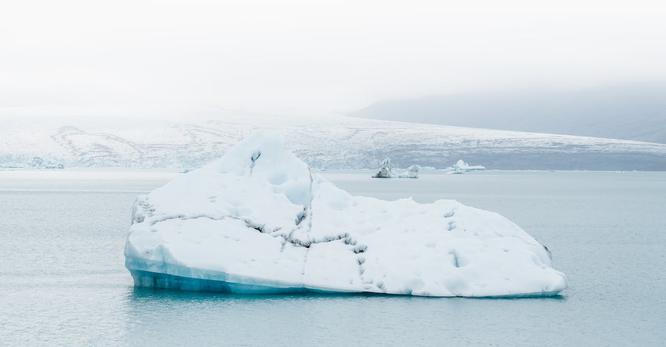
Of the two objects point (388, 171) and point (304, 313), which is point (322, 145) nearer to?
point (388, 171)

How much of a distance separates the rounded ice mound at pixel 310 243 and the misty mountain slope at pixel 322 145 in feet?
264

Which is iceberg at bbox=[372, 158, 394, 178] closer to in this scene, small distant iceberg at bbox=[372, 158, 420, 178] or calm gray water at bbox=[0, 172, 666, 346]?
small distant iceberg at bbox=[372, 158, 420, 178]

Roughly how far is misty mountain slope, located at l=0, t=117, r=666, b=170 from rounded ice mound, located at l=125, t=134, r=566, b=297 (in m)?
80.6

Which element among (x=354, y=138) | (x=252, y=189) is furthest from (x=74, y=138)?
(x=252, y=189)

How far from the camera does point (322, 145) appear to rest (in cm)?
10800

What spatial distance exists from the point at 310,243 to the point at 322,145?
301ft

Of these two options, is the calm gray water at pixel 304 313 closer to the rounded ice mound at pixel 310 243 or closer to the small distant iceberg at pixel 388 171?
the rounded ice mound at pixel 310 243

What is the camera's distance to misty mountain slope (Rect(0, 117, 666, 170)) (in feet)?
326

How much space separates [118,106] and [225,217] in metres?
120

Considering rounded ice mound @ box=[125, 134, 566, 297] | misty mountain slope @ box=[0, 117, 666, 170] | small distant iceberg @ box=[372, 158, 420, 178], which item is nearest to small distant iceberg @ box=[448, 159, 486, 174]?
misty mountain slope @ box=[0, 117, 666, 170]

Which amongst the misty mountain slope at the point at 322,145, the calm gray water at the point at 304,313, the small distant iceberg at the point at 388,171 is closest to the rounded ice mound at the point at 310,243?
the calm gray water at the point at 304,313

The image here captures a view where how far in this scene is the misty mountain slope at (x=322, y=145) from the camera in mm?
99500

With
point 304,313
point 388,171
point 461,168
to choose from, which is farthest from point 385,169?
point 304,313

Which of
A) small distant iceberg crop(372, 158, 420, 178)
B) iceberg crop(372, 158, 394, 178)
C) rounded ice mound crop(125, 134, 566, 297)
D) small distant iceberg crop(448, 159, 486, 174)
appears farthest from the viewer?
small distant iceberg crop(448, 159, 486, 174)
